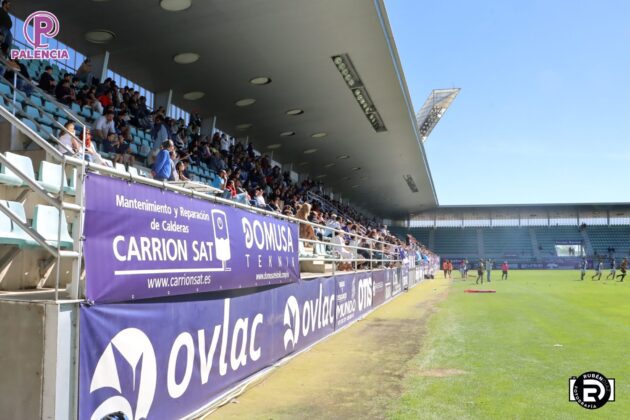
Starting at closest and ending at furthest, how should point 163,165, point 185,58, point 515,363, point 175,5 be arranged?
point 515,363, point 163,165, point 175,5, point 185,58

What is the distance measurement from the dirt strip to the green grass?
28 cm

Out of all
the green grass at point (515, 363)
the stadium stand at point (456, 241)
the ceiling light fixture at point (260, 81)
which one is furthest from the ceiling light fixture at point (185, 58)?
the stadium stand at point (456, 241)

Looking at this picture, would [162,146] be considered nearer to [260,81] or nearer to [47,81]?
[47,81]

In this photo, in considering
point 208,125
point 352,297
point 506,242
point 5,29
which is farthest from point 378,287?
point 506,242

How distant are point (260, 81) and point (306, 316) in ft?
43.1

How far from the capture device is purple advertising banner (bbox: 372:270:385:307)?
1651 centimetres

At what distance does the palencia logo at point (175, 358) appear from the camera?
13.2 ft

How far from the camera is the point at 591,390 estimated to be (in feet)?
20.0

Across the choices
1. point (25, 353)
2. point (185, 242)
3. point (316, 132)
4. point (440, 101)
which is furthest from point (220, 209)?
point (440, 101)

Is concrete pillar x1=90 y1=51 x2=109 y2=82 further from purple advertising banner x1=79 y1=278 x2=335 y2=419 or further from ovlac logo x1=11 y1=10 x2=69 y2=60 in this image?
purple advertising banner x1=79 y1=278 x2=335 y2=419

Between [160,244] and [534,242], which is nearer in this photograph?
[160,244]

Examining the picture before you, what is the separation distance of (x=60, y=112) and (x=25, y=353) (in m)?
9.24

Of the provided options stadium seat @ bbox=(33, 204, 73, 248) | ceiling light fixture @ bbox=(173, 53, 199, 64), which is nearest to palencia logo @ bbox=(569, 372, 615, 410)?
stadium seat @ bbox=(33, 204, 73, 248)

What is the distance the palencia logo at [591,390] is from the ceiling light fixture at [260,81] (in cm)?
1601
